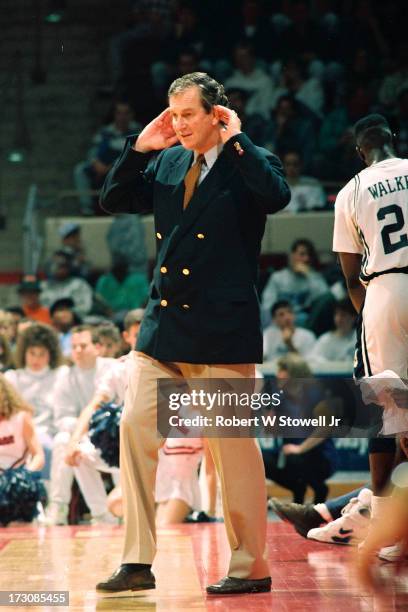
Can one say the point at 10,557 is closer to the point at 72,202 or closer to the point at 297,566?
the point at 297,566

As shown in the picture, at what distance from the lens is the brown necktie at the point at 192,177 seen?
4328 millimetres

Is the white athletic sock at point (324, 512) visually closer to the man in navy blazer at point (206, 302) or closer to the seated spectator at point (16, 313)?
the man in navy blazer at point (206, 302)

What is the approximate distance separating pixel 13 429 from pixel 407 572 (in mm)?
3524

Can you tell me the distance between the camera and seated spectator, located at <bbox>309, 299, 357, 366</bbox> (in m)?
9.56

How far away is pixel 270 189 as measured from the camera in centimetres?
415

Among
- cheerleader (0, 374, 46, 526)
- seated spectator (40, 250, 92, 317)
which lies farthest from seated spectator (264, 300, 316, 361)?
cheerleader (0, 374, 46, 526)

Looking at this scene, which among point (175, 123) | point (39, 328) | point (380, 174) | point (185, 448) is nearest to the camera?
point (175, 123)

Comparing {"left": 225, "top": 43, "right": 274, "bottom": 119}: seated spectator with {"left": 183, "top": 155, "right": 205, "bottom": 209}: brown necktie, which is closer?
{"left": 183, "top": 155, "right": 205, "bottom": 209}: brown necktie

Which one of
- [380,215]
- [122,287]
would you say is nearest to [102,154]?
[122,287]

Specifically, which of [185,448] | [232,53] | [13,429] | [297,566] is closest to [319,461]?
[185,448]

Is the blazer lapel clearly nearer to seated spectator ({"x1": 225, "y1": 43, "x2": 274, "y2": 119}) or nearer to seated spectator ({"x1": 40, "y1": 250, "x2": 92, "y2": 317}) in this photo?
seated spectator ({"x1": 40, "y1": 250, "x2": 92, "y2": 317})

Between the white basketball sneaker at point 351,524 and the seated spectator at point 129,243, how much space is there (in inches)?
217

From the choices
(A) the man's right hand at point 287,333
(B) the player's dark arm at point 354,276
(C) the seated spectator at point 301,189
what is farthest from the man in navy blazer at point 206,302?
(C) the seated spectator at point 301,189

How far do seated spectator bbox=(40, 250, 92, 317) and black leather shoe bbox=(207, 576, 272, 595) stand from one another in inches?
255
